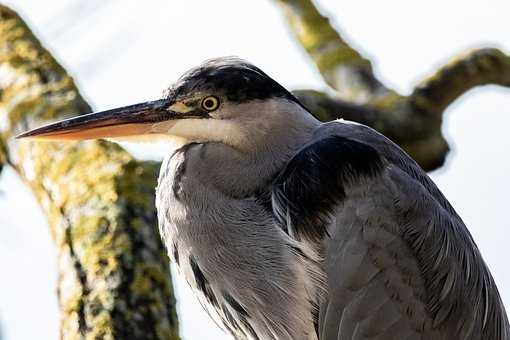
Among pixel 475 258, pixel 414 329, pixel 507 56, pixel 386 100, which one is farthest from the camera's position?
pixel 507 56

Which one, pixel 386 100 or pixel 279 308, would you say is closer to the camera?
pixel 279 308

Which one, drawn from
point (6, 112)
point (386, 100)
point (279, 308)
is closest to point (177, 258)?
point (279, 308)

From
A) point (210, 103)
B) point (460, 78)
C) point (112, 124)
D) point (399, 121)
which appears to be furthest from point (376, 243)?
point (460, 78)

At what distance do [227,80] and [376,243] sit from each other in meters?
0.71

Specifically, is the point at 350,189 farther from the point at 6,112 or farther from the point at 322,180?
the point at 6,112

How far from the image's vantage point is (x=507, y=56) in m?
5.50

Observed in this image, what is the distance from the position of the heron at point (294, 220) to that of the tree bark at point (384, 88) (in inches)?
28.1

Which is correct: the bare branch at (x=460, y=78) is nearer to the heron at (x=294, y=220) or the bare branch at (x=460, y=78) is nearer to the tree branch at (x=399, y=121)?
the tree branch at (x=399, y=121)

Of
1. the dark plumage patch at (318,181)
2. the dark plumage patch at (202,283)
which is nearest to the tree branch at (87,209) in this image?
the dark plumage patch at (202,283)

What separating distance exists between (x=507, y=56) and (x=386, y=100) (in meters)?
0.75

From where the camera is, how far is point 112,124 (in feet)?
13.0

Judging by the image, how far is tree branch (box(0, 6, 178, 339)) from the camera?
3666 millimetres

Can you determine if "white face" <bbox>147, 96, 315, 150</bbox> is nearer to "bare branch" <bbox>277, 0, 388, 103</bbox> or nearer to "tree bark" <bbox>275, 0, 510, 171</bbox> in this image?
"tree bark" <bbox>275, 0, 510, 171</bbox>

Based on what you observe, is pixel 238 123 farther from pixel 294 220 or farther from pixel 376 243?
pixel 376 243
